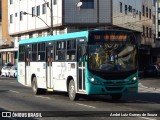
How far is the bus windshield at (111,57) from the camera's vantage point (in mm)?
17359

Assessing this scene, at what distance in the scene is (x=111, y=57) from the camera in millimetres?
17500

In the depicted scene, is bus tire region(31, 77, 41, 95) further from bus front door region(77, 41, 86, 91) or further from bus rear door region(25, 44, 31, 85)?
bus front door region(77, 41, 86, 91)

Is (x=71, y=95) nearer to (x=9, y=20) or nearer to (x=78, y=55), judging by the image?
(x=78, y=55)

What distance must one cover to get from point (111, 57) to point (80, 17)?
37732 mm

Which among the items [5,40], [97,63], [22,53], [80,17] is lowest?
[97,63]

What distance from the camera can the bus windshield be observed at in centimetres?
1736

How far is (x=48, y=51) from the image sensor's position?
837 inches

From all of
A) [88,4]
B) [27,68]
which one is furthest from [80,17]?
[27,68]

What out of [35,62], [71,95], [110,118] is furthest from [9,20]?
[110,118]

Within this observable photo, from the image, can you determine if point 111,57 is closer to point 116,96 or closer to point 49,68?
point 116,96

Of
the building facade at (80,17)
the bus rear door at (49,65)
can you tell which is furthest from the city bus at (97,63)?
the building facade at (80,17)

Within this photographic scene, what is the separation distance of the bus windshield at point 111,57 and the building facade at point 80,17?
2640 centimetres

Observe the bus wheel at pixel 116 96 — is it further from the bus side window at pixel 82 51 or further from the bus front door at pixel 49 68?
the bus front door at pixel 49 68

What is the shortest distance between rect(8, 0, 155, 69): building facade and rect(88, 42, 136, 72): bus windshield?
2640 cm
